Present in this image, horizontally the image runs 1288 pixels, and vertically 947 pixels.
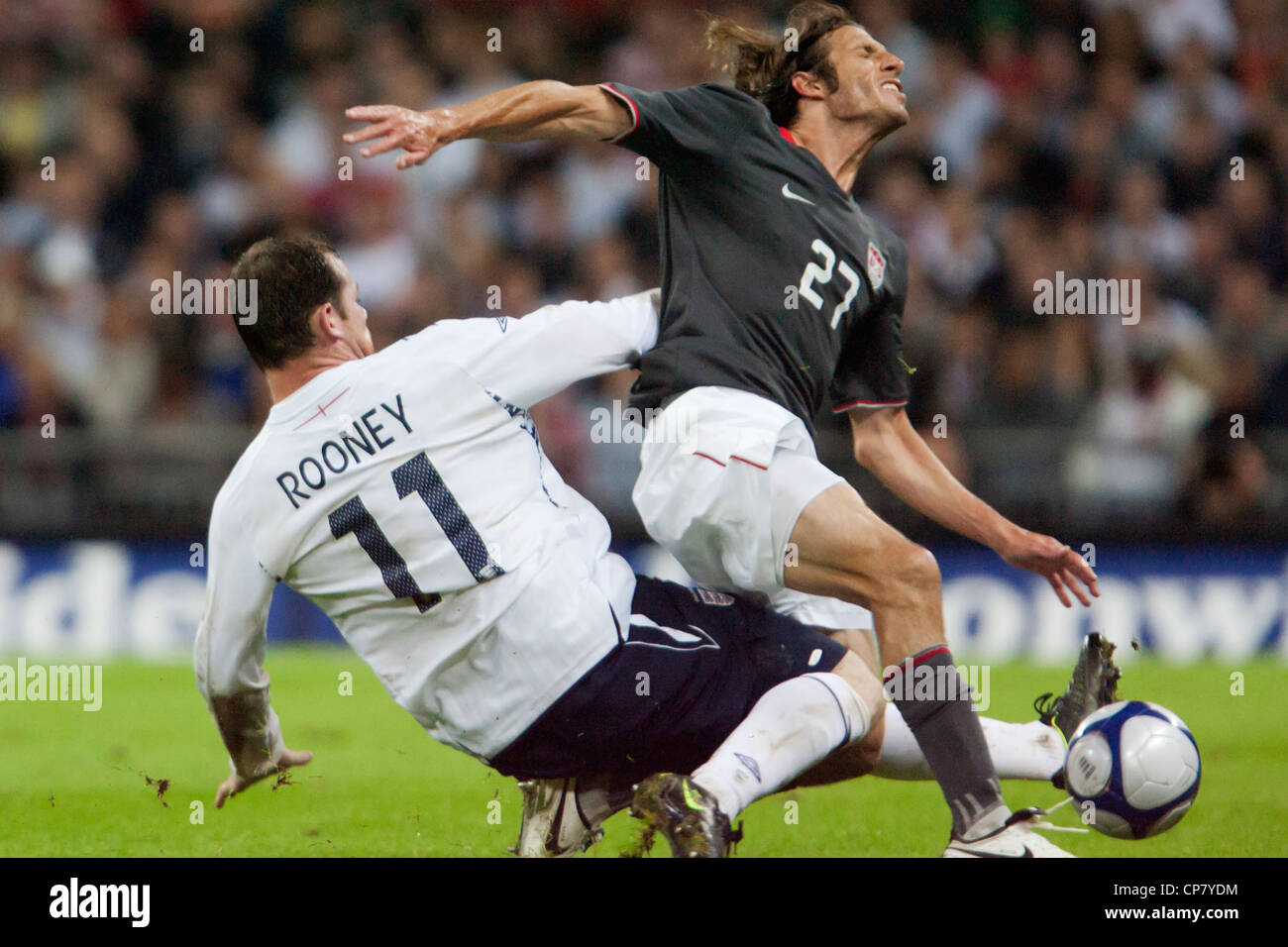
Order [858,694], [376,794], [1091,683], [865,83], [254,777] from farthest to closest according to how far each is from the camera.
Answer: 1. [376,794]
2. [865,83]
3. [1091,683]
4. [254,777]
5. [858,694]

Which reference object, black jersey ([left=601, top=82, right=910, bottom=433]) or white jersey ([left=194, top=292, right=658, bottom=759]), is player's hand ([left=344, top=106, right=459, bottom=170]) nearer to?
white jersey ([left=194, top=292, right=658, bottom=759])

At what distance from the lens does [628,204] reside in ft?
40.8

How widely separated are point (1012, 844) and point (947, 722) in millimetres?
360

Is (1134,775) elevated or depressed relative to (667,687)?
depressed

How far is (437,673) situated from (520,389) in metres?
0.80

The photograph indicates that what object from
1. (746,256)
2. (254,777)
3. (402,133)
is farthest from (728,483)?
(254,777)

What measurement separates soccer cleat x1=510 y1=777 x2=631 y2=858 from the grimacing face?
234cm

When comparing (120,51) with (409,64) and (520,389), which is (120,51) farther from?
(520,389)

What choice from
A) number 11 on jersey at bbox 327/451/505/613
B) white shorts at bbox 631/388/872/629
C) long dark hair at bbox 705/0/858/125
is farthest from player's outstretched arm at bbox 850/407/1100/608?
number 11 on jersey at bbox 327/451/505/613

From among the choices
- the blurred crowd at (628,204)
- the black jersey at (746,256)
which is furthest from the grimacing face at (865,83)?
the blurred crowd at (628,204)

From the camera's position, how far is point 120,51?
43.5ft

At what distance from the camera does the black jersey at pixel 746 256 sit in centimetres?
470

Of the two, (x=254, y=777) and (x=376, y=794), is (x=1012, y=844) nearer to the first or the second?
(x=254, y=777)

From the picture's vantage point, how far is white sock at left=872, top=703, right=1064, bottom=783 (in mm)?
4996
